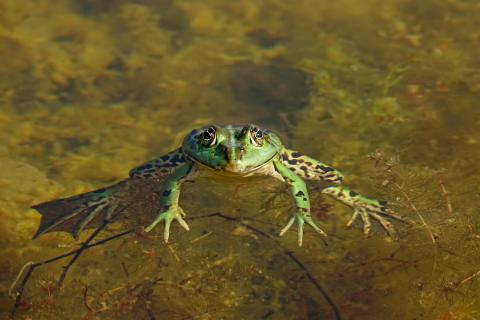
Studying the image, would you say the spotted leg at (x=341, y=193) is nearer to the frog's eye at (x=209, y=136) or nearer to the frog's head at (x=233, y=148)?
the frog's head at (x=233, y=148)

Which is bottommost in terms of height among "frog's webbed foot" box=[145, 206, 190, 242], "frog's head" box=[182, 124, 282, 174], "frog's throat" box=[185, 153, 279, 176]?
"frog's webbed foot" box=[145, 206, 190, 242]

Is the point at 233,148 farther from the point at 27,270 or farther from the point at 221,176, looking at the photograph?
the point at 27,270

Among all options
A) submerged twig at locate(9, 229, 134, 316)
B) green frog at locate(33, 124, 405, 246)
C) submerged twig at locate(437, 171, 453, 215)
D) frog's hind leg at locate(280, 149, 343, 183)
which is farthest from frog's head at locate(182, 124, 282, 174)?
submerged twig at locate(437, 171, 453, 215)

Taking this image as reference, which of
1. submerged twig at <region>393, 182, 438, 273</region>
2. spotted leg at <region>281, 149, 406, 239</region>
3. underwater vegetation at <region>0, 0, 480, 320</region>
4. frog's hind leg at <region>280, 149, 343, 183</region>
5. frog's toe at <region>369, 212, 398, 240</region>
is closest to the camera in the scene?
underwater vegetation at <region>0, 0, 480, 320</region>

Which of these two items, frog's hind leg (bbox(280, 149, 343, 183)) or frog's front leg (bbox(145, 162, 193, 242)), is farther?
frog's hind leg (bbox(280, 149, 343, 183))

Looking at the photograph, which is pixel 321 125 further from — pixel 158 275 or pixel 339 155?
pixel 158 275

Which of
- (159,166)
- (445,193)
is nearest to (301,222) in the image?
(445,193)

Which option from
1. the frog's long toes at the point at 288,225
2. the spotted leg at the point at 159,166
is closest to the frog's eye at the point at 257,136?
the frog's long toes at the point at 288,225

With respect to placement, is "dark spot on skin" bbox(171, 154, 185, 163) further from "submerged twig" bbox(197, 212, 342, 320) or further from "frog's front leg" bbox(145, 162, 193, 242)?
"submerged twig" bbox(197, 212, 342, 320)
